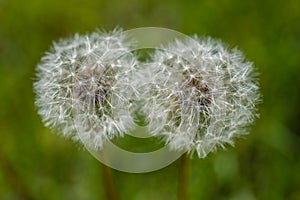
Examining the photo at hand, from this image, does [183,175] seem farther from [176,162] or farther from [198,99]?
[176,162]

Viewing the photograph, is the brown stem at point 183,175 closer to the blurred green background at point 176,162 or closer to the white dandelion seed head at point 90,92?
the white dandelion seed head at point 90,92
